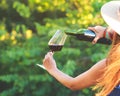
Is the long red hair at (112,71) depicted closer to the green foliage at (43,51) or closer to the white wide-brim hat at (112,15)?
the white wide-brim hat at (112,15)

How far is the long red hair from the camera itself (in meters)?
2.96

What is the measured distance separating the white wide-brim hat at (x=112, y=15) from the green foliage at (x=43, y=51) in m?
3.56

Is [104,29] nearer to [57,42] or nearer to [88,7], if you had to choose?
[57,42]

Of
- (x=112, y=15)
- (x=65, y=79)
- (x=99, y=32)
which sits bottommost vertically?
(x=65, y=79)

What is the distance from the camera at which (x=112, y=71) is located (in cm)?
298

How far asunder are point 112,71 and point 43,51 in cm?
412

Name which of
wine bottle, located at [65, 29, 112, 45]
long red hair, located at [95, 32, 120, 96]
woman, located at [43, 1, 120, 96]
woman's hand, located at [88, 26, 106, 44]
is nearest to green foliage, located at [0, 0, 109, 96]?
wine bottle, located at [65, 29, 112, 45]

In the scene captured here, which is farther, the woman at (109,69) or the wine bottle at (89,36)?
the wine bottle at (89,36)

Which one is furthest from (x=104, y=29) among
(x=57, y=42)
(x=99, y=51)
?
(x=99, y=51)

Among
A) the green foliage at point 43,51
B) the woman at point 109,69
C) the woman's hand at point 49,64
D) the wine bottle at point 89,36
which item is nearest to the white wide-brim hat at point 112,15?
the woman at point 109,69

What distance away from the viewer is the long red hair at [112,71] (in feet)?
9.73

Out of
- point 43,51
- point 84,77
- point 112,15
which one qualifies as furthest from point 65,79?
point 43,51

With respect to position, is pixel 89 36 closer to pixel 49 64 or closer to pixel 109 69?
pixel 49 64

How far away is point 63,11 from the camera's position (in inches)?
303
